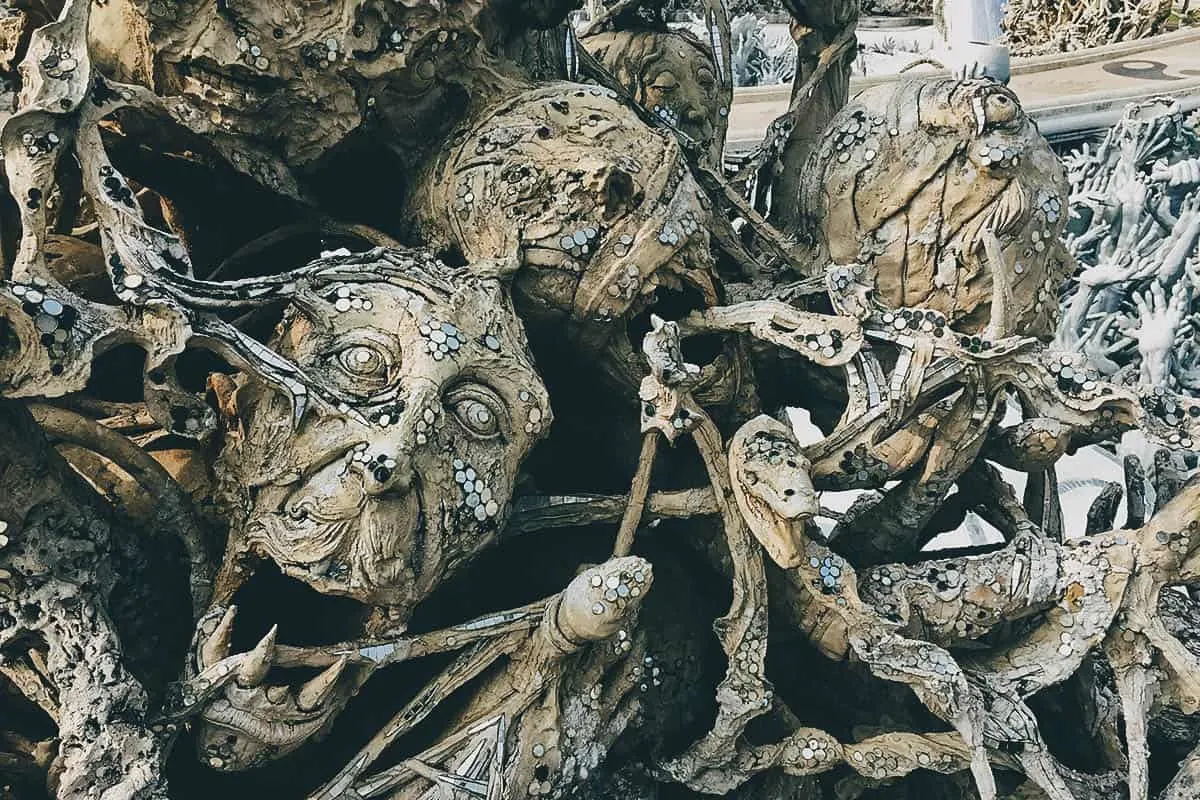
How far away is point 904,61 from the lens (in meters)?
7.84

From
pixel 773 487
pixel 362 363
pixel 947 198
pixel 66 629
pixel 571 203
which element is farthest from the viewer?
pixel 947 198

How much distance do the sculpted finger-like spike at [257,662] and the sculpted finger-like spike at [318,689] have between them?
0.09m

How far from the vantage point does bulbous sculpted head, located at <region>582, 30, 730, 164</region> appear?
3178mm

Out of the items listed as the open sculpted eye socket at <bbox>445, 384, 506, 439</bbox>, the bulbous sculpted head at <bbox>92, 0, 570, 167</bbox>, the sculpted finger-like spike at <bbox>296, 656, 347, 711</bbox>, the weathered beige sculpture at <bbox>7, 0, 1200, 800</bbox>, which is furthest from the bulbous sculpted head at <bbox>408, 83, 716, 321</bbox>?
the sculpted finger-like spike at <bbox>296, 656, 347, 711</bbox>

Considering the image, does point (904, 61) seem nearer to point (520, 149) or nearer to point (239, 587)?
point (520, 149)

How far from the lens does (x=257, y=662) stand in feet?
6.68

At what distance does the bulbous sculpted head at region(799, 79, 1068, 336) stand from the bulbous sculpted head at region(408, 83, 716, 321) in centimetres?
43

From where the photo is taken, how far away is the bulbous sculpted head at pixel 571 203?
242 cm

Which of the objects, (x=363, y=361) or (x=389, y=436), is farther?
(x=363, y=361)

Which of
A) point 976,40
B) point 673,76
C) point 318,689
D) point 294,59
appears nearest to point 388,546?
point 318,689

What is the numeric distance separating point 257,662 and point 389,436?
396 mm

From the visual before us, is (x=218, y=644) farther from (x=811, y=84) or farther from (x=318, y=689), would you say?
(x=811, y=84)

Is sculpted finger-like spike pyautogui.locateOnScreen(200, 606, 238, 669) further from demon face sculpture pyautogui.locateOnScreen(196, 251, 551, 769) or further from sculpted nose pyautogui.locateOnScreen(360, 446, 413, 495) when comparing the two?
sculpted nose pyautogui.locateOnScreen(360, 446, 413, 495)

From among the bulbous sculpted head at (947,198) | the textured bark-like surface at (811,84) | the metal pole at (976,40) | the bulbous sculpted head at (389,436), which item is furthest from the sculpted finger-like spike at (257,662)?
the metal pole at (976,40)
